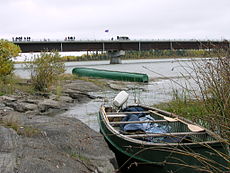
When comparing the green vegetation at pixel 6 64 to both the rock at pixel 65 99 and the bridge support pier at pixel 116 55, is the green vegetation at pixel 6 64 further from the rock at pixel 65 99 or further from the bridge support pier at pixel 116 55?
the bridge support pier at pixel 116 55

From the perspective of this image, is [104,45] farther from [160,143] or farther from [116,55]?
[160,143]

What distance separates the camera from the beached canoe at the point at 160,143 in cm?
526

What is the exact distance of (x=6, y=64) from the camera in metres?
18.2

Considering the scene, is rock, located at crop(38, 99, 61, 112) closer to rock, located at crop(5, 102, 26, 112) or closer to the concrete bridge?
rock, located at crop(5, 102, 26, 112)

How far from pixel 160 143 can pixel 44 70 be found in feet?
43.2

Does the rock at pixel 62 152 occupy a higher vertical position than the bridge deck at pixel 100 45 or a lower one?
lower

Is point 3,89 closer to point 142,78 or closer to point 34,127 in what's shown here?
point 34,127

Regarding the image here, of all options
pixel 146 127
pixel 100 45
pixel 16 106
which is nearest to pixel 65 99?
pixel 16 106

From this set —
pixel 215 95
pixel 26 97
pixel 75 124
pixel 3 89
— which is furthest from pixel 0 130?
pixel 3 89

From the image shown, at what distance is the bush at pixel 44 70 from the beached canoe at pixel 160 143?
9024 millimetres

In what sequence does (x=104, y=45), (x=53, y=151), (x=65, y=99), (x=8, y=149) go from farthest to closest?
1. (x=104, y=45)
2. (x=65, y=99)
3. (x=53, y=151)
4. (x=8, y=149)

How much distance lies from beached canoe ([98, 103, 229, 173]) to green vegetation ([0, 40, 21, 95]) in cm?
985

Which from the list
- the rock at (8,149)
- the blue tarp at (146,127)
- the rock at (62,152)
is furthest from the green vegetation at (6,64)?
the rock at (8,149)

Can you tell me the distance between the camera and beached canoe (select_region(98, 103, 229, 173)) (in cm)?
526
